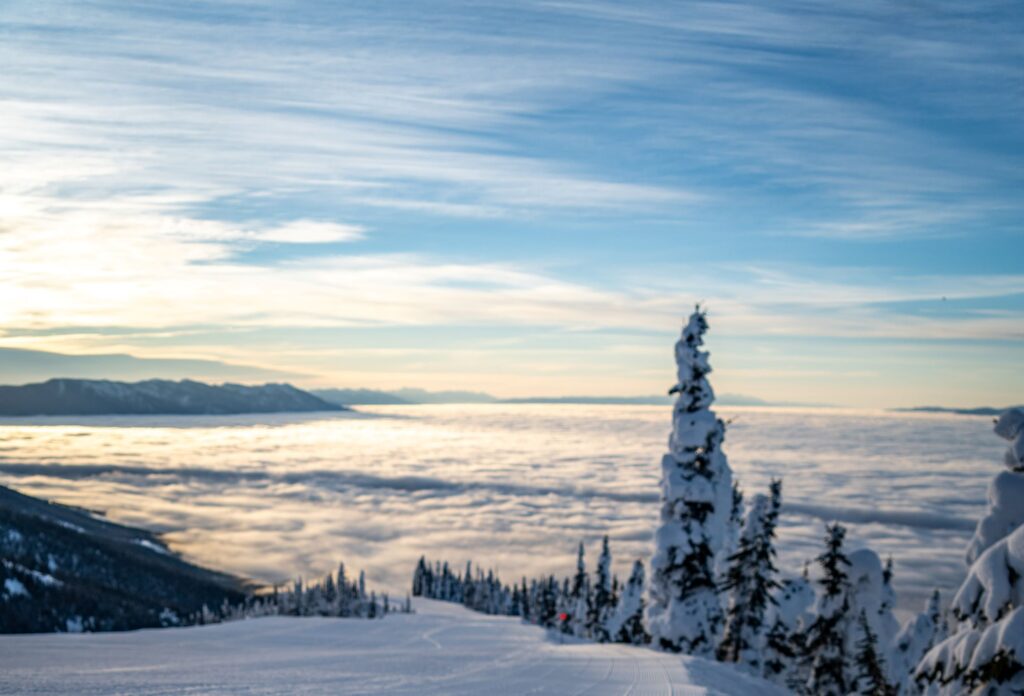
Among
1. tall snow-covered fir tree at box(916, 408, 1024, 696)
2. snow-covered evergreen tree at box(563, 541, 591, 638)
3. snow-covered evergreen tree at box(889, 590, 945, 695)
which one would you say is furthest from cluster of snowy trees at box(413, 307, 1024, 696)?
snow-covered evergreen tree at box(563, 541, 591, 638)

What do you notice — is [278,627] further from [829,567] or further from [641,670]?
[829,567]

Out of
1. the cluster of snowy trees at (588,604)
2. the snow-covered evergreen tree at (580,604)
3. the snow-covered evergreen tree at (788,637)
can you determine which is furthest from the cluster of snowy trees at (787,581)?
the snow-covered evergreen tree at (580,604)

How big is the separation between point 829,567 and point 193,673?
32.1 meters

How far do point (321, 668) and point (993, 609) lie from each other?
44.9 feet

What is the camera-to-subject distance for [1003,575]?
40.7ft

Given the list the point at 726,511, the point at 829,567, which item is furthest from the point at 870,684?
the point at 726,511

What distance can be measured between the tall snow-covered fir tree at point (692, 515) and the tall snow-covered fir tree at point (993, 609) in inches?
695

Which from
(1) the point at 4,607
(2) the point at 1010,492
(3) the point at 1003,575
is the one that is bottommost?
(1) the point at 4,607

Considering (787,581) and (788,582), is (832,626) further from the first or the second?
(788,582)

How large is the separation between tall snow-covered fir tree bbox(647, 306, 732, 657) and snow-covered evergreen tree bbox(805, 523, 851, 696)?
666 cm

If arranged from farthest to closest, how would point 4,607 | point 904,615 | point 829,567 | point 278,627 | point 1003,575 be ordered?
1. point 4,607
2. point 904,615
3. point 829,567
4. point 278,627
5. point 1003,575

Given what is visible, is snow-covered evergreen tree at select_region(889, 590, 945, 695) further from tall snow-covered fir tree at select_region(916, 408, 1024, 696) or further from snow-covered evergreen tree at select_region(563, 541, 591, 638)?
snow-covered evergreen tree at select_region(563, 541, 591, 638)

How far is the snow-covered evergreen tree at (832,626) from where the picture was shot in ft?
116

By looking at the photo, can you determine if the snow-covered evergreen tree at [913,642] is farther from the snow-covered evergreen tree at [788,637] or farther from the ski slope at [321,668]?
the ski slope at [321,668]
